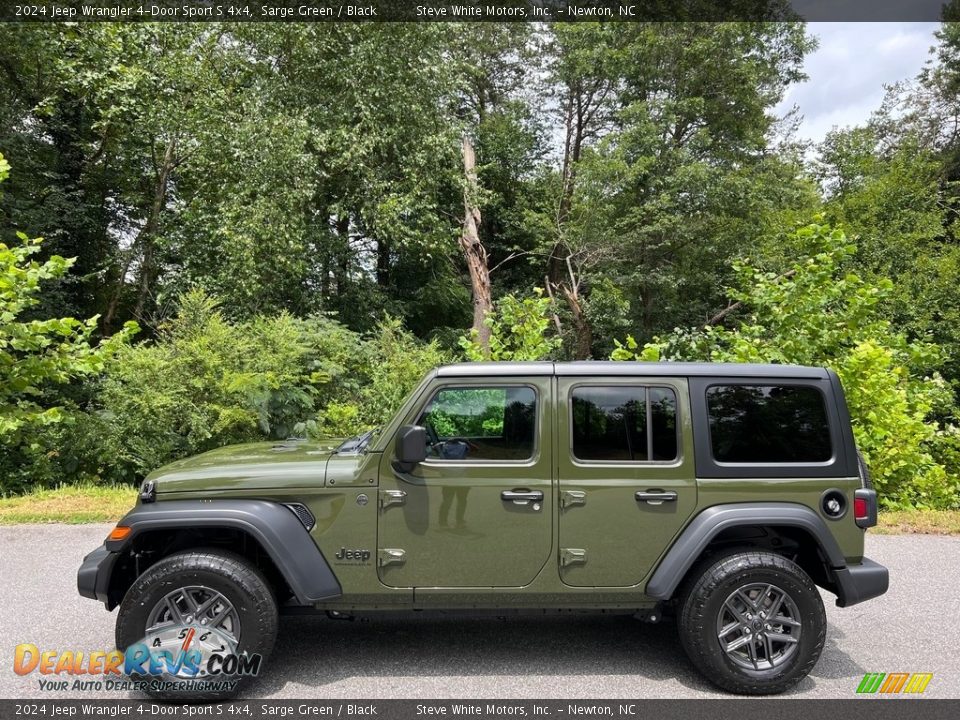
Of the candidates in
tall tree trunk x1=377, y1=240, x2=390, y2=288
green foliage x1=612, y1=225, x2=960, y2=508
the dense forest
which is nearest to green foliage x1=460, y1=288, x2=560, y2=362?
the dense forest

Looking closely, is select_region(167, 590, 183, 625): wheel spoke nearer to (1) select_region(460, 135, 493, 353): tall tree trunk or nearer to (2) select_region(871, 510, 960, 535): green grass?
(2) select_region(871, 510, 960, 535): green grass

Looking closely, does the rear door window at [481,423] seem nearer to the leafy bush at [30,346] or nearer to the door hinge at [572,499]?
the door hinge at [572,499]

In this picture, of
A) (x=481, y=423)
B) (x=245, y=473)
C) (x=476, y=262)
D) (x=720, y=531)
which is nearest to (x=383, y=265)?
(x=476, y=262)

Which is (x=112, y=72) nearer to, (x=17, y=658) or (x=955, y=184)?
(x=17, y=658)

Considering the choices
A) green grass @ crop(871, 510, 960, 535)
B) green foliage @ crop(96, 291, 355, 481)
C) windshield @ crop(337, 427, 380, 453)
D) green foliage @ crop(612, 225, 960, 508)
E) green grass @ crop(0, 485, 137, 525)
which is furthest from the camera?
green foliage @ crop(96, 291, 355, 481)

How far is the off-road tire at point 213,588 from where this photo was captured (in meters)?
3.57

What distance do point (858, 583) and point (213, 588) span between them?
3.48m

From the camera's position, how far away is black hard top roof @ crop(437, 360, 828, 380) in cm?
394

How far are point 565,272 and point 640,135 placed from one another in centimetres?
577

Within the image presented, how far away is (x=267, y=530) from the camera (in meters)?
3.62

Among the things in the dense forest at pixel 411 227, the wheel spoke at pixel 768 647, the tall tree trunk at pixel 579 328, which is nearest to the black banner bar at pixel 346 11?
the dense forest at pixel 411 227

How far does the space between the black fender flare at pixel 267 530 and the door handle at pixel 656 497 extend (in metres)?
1.73

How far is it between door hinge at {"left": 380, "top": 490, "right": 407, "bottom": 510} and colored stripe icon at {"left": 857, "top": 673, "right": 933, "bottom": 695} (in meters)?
2.68

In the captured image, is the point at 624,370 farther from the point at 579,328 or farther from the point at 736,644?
the point at 579,328
